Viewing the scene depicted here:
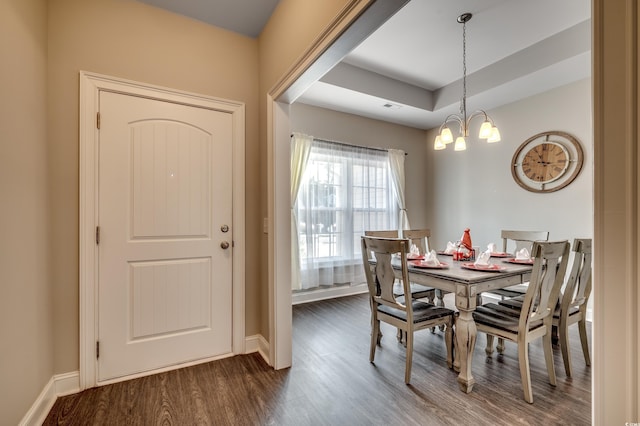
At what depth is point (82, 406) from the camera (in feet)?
5.90

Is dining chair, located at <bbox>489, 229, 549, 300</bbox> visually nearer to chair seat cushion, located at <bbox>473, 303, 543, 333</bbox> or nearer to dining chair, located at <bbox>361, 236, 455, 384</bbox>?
chair seat cushion, located at <bbox>473, 303, 543, 333</bbox>

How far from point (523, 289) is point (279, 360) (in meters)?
2.29

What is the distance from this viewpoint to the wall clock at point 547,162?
133 inches

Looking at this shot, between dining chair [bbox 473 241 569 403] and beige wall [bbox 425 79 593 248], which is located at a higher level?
beige wall [bbox 425 79 593 248]

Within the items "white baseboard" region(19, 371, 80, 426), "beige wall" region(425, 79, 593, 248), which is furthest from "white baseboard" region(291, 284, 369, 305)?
"white baseboard" region(19, 371, 80, 426)

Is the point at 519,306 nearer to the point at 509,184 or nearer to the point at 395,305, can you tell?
the point at 395,305

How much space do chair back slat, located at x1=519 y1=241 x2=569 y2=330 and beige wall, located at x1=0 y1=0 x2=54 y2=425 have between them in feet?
9.15

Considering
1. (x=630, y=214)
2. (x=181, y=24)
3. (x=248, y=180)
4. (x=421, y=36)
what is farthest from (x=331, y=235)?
(x=630, y=214)

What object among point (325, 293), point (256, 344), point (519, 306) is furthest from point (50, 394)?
point (519, 306)

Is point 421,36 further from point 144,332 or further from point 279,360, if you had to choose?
point 144,332

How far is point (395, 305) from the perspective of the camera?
2127 millimetres

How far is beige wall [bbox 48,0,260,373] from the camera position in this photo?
6.29 ft

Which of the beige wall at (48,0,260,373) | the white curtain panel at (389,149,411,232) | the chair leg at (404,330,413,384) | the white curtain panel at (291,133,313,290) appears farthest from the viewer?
the white curtain panel at (389,149,411,232)

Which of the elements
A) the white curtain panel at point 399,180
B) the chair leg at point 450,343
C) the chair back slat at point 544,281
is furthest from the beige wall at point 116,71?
the white curtain panel at point 399,180
